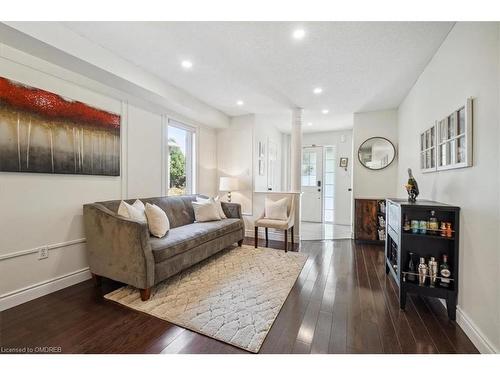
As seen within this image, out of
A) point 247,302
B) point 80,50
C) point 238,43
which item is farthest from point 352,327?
point 80,50

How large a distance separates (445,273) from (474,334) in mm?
431

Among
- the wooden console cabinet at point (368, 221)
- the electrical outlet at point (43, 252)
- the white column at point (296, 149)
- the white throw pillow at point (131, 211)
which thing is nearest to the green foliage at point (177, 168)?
the white throw pillow at point (131, 211)

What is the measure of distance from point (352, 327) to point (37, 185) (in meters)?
3.00

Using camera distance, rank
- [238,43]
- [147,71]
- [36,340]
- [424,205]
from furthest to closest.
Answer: [147,71] → [238,43] → [424,205] → [36,340]

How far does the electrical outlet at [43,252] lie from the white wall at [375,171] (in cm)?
457

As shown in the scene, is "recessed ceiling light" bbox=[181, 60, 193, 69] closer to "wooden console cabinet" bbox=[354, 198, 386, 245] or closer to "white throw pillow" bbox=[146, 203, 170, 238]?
"white throw pillow" bbox=[146, 203, 170, 238]

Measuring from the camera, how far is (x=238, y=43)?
7.03 feet

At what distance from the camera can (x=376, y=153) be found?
413 cm

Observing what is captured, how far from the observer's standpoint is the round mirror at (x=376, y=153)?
4.04m

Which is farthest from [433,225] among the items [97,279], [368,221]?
[97,279]

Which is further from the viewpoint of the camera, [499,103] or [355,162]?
[355,162]

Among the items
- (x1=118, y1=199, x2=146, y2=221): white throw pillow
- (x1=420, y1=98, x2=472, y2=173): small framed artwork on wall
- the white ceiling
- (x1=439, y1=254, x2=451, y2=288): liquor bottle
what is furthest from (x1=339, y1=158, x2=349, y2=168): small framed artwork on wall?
(x1=118, y1=199, x2=146, y2=221): white throw pillow
